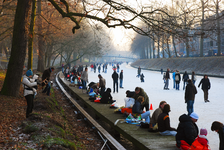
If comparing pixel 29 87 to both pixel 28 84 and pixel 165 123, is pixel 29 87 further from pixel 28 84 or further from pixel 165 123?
pixel 165 123

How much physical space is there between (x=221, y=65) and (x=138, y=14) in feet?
107

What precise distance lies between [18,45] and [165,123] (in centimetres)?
758

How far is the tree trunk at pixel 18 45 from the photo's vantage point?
37.3 ft

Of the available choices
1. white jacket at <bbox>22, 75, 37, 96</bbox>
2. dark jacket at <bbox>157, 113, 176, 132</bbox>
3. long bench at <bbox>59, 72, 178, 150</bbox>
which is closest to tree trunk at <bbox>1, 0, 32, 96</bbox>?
white jacket at <bbox>22, 75, 37, 96</bbox>

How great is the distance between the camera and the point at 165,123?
694cm

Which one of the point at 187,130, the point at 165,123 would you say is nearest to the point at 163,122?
the point at 165,123

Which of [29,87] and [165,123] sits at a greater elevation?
[29,87]

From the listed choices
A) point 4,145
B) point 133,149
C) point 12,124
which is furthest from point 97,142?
point 4,145

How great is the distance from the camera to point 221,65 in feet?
128

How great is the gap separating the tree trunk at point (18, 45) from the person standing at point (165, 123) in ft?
24.0

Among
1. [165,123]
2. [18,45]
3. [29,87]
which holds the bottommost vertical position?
[165,123]

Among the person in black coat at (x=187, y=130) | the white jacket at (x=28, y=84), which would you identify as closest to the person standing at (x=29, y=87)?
the white jacket at (x=28, y=84)

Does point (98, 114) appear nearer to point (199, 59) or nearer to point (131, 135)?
point (131, 135)

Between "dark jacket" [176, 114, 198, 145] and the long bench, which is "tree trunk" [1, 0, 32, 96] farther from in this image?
"dark jacket" [176, 114, 198, 145]
